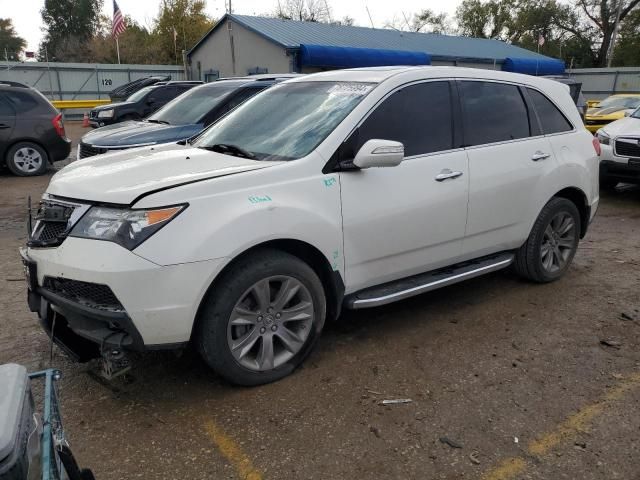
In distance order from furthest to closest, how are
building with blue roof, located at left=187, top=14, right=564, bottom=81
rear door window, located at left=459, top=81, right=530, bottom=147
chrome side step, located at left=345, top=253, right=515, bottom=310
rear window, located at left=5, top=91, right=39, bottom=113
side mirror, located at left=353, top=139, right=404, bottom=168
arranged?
building with blue roof, located at left=187, top=14, right=564, bottom=81 → rear window, located at left=5, top=91, right=39, bottom=113 → rear door window, located at left=459, top=81, right=530, bottom=147 → chrome side step, located at left=345, top=253, right=515, bottom=310 → side mirror, located at left=353, top=139, right=404, bottom=168

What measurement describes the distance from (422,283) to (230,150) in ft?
5.31

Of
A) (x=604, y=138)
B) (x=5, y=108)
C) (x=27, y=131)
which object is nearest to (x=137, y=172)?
(x=604, y=138)

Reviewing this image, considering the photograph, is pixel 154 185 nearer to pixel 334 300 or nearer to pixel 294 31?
pixel 334 300

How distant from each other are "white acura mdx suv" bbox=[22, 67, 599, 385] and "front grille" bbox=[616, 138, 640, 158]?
455 cm

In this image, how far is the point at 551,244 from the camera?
4.82 metres

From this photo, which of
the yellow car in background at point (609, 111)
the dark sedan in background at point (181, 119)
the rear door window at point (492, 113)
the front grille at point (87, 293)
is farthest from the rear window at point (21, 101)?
the yellow car in background at point (609, 111)

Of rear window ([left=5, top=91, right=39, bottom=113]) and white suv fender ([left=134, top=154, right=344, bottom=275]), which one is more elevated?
rear window ([left=5, top=91, right=39, bottom=113])

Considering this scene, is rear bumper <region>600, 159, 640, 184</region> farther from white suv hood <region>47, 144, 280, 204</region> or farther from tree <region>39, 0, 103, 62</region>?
tree <region>39, 0, 103, 62</region>

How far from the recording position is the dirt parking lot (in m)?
2.60

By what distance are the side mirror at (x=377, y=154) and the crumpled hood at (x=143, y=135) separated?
477 centimetres

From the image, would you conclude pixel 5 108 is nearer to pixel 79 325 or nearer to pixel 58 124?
pixel 58 124

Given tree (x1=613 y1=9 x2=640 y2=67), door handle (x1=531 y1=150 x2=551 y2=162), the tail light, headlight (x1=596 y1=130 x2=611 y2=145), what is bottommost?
headlight (x1=596 y1=130 x2=611 y2=145)

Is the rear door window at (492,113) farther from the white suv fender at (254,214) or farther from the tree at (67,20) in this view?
the tree at (67,20)

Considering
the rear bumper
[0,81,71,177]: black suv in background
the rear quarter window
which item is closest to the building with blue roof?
[0,81,71,177]: black suv in background
